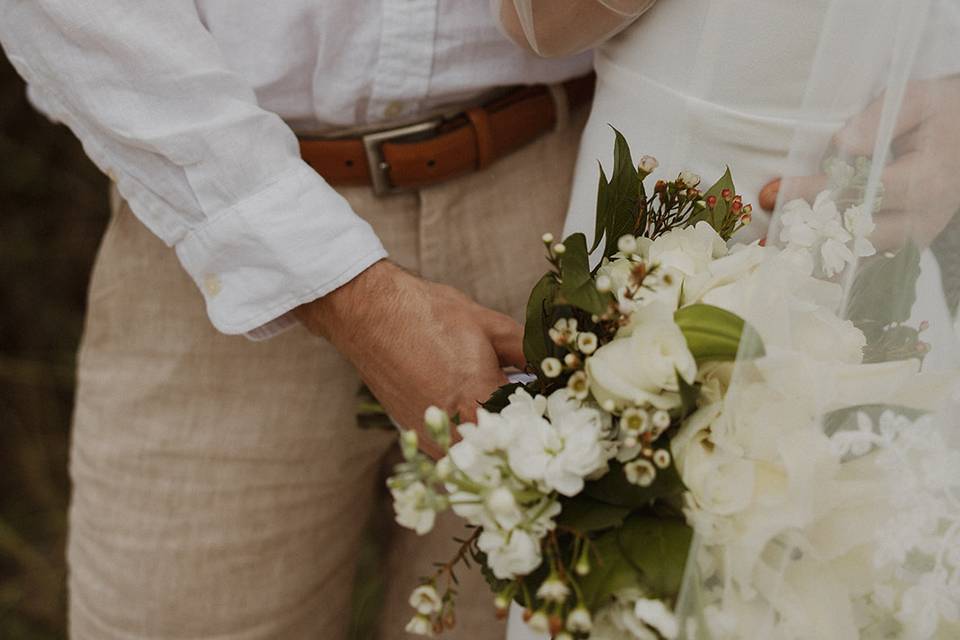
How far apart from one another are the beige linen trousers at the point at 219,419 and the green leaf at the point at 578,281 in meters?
0.52

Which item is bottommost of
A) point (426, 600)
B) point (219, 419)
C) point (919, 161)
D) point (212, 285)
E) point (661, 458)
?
point (219, 419)

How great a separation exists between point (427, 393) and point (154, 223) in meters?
0.36

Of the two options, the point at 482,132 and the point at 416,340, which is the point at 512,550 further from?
the point at 482,132

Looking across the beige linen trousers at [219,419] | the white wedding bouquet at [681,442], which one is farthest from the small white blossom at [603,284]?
the beige linen trousers at [219,419]

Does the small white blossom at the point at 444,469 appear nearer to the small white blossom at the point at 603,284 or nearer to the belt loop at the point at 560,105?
the small white blossom at the point at 603,284

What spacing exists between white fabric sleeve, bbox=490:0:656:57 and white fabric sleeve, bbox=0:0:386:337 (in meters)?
0.25

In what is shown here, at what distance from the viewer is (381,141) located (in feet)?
3.68

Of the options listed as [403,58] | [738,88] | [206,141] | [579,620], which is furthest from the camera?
[403,58]

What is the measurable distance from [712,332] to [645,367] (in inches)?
2.0

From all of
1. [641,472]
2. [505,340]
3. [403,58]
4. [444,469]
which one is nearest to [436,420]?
[444,469]

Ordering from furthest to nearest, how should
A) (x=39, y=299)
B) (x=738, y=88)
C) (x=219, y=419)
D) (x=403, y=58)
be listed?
(x=39, y=299) → (x=219, y=419) → (x=403, y=58) → (x=738, y=88)

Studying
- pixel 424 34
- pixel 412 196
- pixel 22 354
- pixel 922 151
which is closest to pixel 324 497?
pixel 412 196

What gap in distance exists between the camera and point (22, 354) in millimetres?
2396

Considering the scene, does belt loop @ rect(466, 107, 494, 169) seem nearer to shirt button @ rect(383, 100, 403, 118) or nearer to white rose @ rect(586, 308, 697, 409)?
shirt button @ rect(383, 100, 403, 118)
